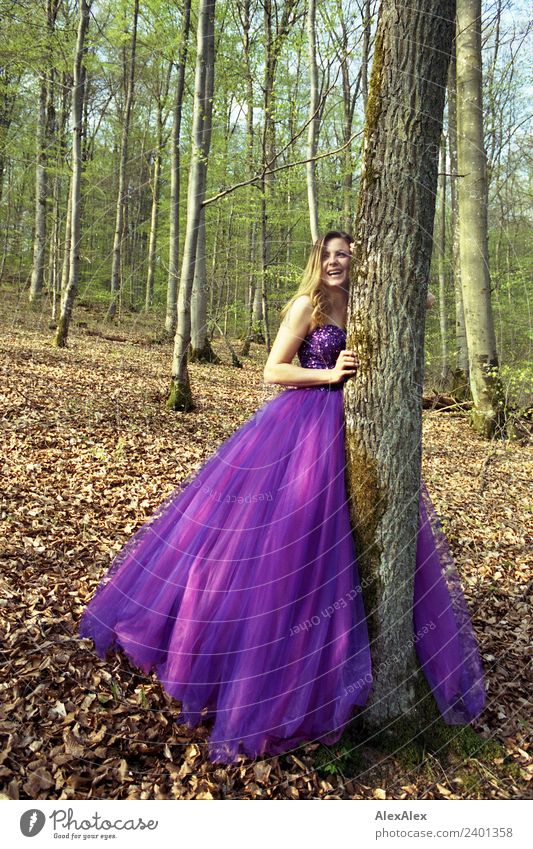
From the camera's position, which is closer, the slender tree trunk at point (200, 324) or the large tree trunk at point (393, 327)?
the large tree trunk at point (393, 327)

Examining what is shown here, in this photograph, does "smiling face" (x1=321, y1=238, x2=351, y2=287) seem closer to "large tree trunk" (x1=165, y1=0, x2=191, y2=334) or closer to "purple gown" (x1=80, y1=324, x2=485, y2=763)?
"purple gown" (x1=80, y1=324, x2=485, y2=763)

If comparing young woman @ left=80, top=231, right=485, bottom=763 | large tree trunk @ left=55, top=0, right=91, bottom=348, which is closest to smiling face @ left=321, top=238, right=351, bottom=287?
young woman @ left=80, top=231, right=485, bottom=763

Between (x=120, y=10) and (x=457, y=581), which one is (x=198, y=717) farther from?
(x=120, y=10)

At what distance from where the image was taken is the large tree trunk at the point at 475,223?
23.8ft

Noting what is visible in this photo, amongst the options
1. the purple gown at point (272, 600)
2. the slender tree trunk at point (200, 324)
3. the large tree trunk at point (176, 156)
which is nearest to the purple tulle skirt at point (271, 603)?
the purple gown at point (272, 600)

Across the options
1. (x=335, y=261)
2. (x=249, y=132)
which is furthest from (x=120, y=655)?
(x=249, y=132)

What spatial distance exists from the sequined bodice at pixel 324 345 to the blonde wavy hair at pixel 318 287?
0.04 metres

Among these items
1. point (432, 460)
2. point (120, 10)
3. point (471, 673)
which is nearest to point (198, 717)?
point (471, 673)

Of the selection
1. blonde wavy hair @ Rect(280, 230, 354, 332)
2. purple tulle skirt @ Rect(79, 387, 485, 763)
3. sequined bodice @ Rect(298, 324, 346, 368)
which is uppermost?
blonde wavy hair @ Rect(280, 230, 354, 332)

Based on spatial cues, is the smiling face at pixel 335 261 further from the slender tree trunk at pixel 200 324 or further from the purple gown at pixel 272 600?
the slender tree trunk at pixel 200 324

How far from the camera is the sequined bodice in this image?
2.58 metres

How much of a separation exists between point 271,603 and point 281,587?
0.08 m
